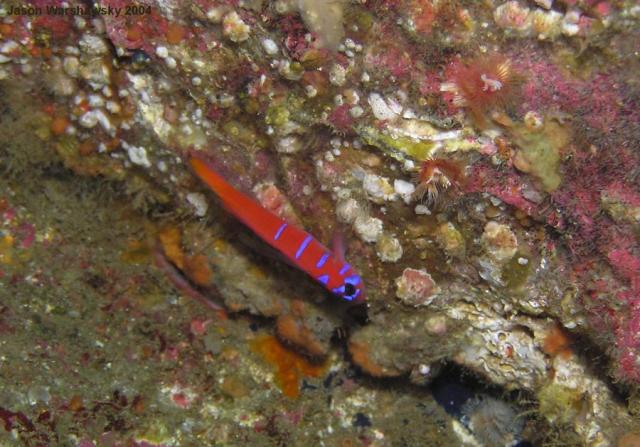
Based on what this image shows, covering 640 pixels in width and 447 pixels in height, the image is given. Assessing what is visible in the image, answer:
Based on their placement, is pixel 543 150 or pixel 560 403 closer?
pixel 543 150

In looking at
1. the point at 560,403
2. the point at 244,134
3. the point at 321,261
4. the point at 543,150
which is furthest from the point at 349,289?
the point at 560,403

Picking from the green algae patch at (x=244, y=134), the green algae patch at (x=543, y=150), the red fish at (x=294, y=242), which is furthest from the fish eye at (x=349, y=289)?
the green algae patch at (x=543, y=150)

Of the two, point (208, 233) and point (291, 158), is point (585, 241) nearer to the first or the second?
point (291, 158)

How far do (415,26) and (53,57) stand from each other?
2.89 metres

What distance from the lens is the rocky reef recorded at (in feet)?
9.58

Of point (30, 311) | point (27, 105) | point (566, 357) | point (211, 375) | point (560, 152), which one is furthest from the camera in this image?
point (211, 375)

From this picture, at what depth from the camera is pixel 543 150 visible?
2951 millimetres

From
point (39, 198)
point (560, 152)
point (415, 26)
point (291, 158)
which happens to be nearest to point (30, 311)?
point (39, 198)

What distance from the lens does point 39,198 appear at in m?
4.95

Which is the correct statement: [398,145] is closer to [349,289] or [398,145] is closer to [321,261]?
[321,261]

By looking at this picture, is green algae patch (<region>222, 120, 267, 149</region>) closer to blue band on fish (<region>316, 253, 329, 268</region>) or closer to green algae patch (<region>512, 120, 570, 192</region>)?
blue band on fish (<region>316, 253, 329, 268</region>)

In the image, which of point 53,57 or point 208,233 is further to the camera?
point 208,233

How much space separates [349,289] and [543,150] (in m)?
1.68

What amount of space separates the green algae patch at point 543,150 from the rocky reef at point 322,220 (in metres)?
0.01
